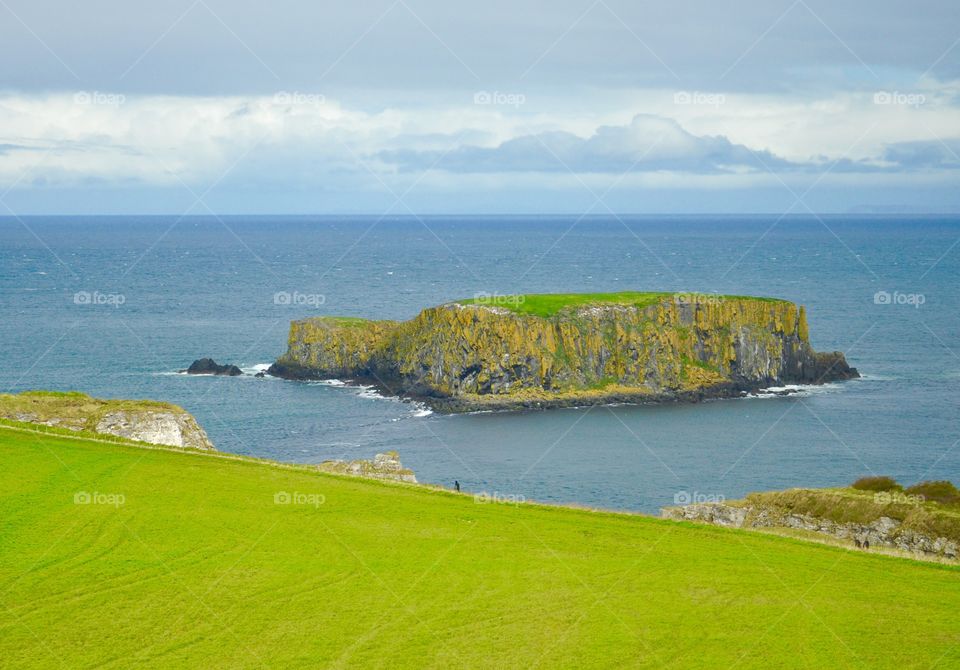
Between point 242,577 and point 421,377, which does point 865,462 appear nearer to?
point 421,377

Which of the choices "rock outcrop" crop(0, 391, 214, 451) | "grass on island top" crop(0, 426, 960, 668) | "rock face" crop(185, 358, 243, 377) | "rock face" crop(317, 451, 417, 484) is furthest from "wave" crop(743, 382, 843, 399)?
"grass on island top" crop(0, 426, 960, 668)

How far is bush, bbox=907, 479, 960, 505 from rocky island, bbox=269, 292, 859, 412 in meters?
53.9

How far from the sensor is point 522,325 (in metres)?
104

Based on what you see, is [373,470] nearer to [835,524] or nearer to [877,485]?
[835,524]

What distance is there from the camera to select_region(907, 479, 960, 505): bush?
4659 cm

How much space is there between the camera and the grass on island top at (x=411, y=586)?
2550 centimetres

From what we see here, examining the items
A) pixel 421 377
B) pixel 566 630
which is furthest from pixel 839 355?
pixel 566 630

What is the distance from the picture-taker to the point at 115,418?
51219 millimetres

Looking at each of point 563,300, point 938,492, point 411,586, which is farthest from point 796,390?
point 411,586

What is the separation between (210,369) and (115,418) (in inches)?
2545

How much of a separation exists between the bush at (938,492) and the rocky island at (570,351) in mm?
53901

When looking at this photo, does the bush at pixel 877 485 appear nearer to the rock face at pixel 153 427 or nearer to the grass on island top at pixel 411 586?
the grass on island top at pixel 411 586

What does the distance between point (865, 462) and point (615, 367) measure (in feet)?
100

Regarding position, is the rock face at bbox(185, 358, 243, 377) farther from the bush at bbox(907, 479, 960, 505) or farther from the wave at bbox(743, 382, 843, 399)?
the bush at bbox(907, 479, 960, 505)
